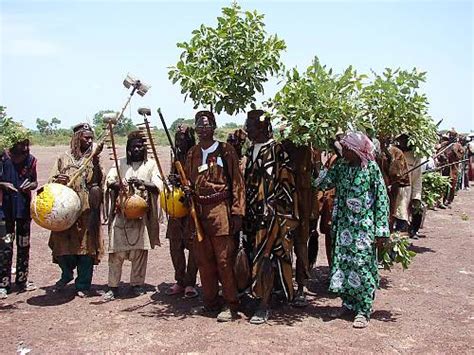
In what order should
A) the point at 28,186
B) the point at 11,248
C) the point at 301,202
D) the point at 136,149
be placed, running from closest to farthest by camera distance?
the point at 301,202, the point at 136,149, the point at 28,186, the point at 11,248

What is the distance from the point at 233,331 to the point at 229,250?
817 mm

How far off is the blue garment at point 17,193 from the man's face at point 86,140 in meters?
0.70

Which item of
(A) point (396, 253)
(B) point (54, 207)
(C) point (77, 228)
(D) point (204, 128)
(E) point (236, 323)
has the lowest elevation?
(E) point (236, 323)

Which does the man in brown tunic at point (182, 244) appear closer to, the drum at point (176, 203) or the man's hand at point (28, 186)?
the drum at point (176, 203)

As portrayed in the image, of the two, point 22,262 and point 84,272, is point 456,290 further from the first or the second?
point 22,262

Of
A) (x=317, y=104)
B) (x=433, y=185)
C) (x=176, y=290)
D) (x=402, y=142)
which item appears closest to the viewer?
(x=317, y=104)

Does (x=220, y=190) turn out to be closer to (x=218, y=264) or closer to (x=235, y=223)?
(x=235, y=223)

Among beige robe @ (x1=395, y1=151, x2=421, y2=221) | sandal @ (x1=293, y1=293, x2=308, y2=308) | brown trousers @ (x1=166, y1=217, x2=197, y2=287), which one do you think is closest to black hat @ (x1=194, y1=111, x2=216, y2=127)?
brown trousers @ (x1=166, y1=217, x2=197, y2=287)

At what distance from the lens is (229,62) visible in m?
5.88

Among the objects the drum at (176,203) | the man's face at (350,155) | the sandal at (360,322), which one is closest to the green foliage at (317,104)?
the man's face at (350,155)

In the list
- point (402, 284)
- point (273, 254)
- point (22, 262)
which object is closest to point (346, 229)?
point (273, 254)

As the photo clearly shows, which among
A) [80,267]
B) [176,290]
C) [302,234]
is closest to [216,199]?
[302,234]

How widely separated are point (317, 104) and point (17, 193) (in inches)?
147

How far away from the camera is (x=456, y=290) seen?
288 inches
